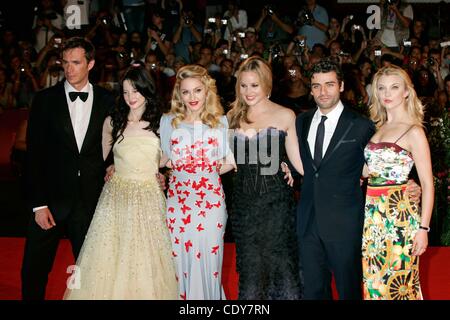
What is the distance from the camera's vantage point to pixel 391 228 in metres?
3.82

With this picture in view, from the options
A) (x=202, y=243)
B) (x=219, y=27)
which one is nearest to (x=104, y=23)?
(x=219, y=27)

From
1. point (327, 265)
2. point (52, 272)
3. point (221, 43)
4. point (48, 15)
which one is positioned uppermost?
point (48, 15)

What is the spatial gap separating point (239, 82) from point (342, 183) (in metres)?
0.91

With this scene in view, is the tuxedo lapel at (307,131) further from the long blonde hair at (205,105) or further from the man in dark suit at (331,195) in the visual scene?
the long blonde hair at (205,105)

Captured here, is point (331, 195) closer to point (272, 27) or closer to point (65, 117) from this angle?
point (65, 117)

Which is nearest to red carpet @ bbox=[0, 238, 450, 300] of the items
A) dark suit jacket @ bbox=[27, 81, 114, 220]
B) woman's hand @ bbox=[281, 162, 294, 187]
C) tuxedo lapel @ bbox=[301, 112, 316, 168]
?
dark suit jacket @ bbox=[27, 81, 114, 220]

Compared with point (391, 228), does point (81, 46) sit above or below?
above

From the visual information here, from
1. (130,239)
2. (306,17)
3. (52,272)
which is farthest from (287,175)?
(306,17)

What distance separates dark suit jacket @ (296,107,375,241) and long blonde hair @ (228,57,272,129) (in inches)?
21.5

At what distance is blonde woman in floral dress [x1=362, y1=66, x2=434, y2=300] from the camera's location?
3801 millimetres

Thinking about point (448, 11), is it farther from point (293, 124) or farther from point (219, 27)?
point (293, 124)

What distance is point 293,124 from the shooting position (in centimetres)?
424

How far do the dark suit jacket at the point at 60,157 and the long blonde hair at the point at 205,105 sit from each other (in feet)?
1.47

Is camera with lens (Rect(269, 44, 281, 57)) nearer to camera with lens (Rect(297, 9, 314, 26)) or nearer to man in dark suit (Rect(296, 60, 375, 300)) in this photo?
camera with lens (Rect(297, 9, 314, 26))
